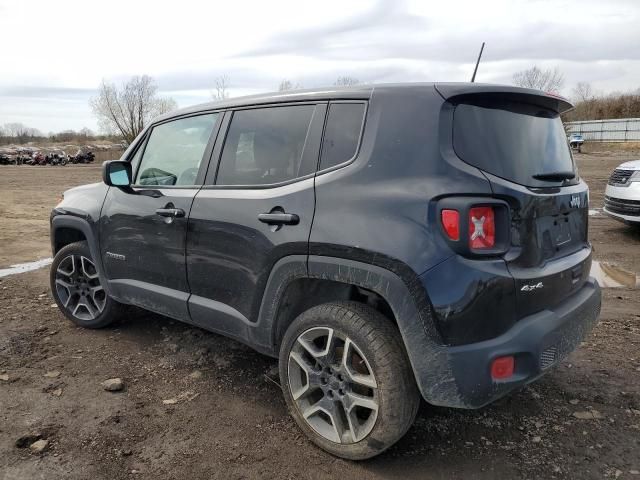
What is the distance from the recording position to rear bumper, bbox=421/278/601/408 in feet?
7.39

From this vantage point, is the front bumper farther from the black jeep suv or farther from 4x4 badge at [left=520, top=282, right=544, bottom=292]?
4x4 badge at [left=520, top=282, right=544, bottom=292]

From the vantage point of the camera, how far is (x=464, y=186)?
7.47ft

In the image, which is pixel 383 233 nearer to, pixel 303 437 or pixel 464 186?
pixel 464 186

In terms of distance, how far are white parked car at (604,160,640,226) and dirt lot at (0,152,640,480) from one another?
3.56 m

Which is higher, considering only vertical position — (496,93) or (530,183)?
(496,93)

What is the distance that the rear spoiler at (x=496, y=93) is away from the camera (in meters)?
2.45

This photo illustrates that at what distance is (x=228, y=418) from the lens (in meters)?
3.09

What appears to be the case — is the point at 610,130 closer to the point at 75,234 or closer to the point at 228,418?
the point at 75,234

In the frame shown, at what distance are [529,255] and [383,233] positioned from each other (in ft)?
2.29

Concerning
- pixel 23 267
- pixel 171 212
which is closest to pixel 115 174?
pixel 171 212

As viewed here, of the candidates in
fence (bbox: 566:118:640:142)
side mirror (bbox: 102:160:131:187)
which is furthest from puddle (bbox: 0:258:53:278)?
fence (bbox: 566:118:640:142)

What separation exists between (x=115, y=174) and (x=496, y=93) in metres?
2.67

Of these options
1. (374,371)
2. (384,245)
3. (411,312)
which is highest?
(384,245)

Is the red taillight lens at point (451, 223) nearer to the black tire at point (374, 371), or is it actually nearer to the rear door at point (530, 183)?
the rear door at point (530, 183)
